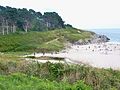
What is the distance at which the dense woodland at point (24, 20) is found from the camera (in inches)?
5792

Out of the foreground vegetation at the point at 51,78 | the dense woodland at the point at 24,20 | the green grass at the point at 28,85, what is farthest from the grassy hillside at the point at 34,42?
the green grass at the point at 28,85

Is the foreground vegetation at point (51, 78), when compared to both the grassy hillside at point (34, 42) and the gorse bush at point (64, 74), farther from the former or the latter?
the grassy hillside at point (34, 42)

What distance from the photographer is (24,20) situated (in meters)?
160

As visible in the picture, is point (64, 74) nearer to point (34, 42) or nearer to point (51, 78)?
point (51, 78)

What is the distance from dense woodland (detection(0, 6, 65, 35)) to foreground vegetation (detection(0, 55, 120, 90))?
4331 inches

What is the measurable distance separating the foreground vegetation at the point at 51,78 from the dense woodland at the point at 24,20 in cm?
11002

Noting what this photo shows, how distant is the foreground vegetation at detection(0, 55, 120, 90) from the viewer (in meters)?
→ 20.7

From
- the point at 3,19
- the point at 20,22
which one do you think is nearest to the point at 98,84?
the point at 3,19

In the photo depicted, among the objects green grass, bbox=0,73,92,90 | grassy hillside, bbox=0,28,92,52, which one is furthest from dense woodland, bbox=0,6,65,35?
green grass, bbox=0,73,92,90

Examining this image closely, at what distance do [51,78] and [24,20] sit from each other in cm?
13478

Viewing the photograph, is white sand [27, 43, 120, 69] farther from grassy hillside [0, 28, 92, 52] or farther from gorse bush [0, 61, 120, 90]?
gorse bush [0, 61, 120, 90]

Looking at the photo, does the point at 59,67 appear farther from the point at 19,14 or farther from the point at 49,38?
the point at 19,14

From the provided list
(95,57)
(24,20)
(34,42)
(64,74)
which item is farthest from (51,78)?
(24,20)

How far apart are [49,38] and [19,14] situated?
109 ft
